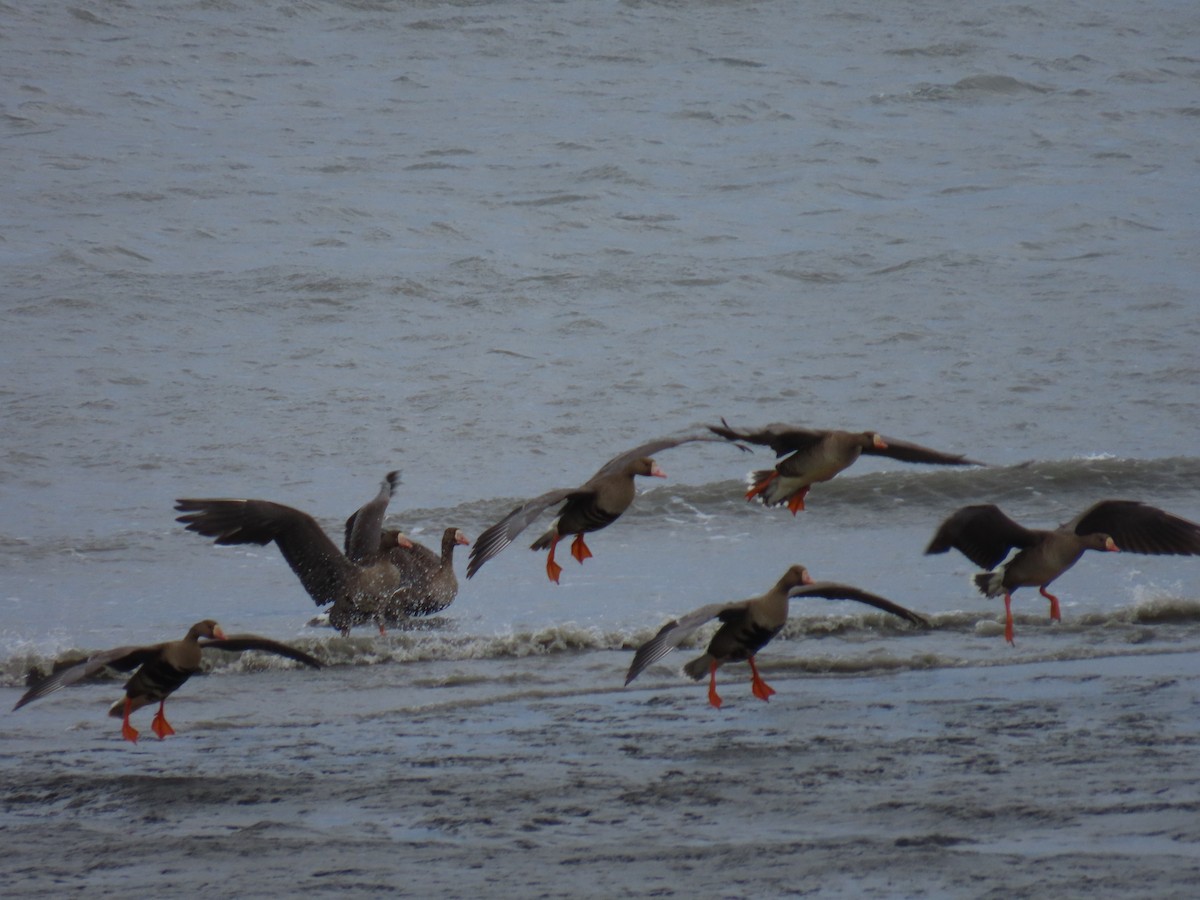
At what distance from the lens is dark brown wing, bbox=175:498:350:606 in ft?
29.2

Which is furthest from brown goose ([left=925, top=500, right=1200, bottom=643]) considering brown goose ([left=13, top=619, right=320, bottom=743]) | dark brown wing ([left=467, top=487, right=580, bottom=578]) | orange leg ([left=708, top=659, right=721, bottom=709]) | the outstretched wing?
brown goose ([left=13, top=619, right=320, bottom=743])

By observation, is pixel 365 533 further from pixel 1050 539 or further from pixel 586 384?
pixel 586 384

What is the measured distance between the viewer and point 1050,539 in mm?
8039

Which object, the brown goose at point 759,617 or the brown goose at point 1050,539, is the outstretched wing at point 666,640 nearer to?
the brown goose at point 759,617

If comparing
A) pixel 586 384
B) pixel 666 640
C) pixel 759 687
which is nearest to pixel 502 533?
pixel 666 640

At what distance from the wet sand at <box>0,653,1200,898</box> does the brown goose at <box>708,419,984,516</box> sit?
1.02 m

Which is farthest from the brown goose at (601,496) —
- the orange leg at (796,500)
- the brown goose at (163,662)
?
the brown goose at (163,662)

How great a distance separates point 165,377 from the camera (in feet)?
48.4

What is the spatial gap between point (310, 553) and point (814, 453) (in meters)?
3.04

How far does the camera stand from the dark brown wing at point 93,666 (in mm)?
6586

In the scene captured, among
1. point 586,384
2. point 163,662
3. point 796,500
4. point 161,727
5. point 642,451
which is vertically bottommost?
point 161,727

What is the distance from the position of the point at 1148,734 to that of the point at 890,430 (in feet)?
24.0

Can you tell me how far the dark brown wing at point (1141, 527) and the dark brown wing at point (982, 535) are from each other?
0.28 metres

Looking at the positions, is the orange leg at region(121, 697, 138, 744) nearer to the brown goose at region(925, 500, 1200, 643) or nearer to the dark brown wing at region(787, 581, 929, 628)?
the dark brown wing at region(787, 581, 929, 628)
